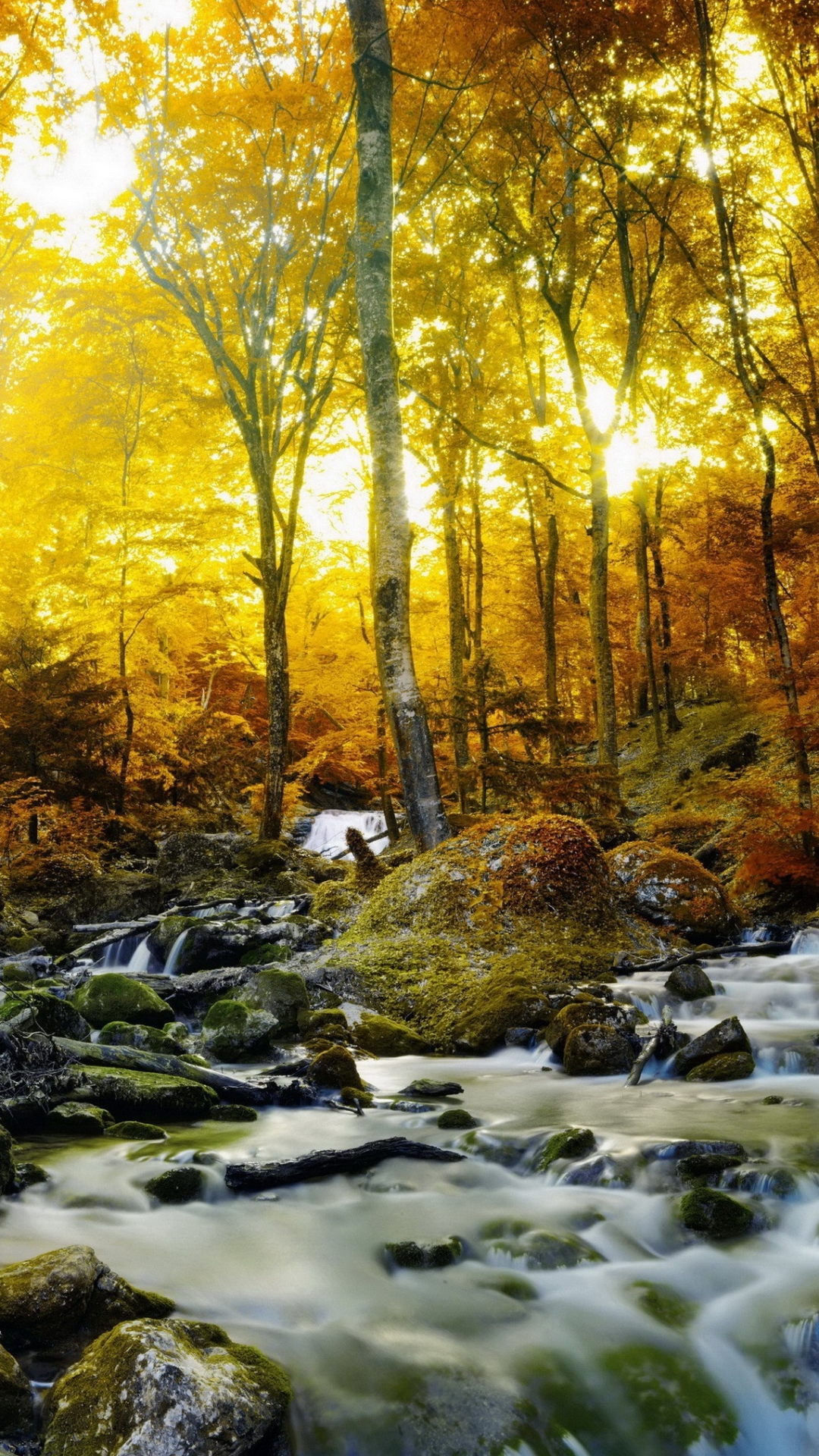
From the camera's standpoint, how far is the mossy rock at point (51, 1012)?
18.0ft

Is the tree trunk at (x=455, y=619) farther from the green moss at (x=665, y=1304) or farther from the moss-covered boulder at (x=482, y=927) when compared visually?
the green moss at (x=665, y=1304)

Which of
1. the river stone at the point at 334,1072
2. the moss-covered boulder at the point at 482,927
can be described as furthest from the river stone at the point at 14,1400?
the moss-covered boulder at the point at 482,927

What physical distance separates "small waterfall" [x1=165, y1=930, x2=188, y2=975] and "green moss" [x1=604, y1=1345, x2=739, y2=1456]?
722cm

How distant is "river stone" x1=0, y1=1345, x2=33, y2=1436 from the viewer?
2.18m

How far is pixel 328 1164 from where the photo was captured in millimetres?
4086

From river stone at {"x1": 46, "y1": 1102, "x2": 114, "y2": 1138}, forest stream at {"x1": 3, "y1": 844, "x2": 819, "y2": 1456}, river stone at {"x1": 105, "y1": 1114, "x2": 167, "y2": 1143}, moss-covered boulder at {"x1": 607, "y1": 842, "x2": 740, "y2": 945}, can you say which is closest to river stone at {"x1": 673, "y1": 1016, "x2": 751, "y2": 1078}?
forest stream at {"x1": 3, "y1": 844, "x2": 819, "y2": 1456}

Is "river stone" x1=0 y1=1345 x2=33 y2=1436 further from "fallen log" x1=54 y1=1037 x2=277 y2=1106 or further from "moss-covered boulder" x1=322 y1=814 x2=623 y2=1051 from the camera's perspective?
"moss-covered boulder" x1=322 y1=814 x2=623 y2=1051

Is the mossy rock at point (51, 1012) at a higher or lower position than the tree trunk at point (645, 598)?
lower

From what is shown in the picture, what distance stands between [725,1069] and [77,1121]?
386cm

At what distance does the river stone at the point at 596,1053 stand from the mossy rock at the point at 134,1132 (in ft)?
8.65

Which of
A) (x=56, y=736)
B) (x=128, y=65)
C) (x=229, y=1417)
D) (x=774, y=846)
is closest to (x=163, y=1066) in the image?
(x=229, y=1417)

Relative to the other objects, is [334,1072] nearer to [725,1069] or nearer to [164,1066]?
[164,1066]

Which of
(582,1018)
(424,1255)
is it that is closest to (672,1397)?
(424,1255)

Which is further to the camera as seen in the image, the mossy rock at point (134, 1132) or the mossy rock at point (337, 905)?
the mossy rock at point (337, 905)
